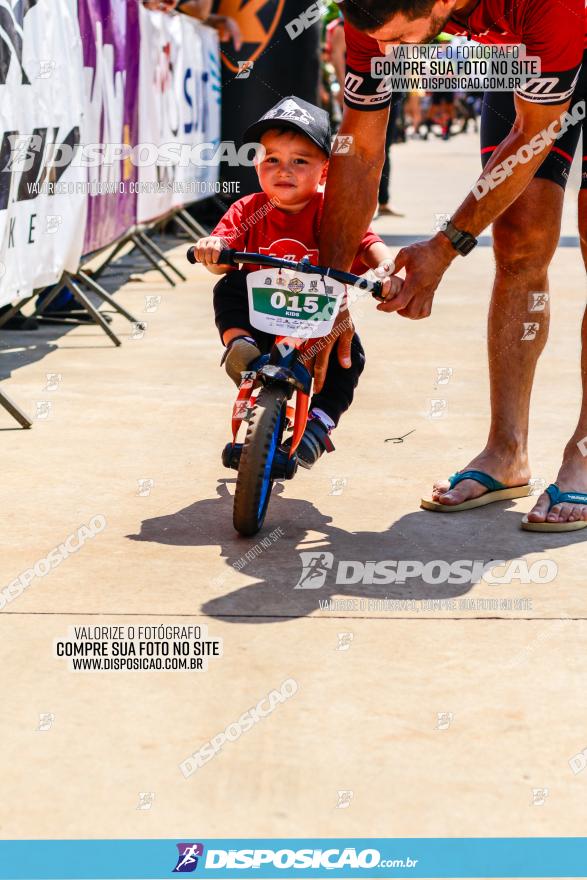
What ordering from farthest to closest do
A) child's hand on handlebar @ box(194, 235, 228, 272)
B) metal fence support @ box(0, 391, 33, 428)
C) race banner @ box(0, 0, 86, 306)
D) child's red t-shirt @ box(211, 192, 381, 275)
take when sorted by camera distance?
race banner @ box(0, 0, 86, 306) < metal fence support @ box(0, 391, 33, 428) < child's red t-shirt @ box(211, 192, 381, 275) < child's hand on handlebar @ box(194, 235, 228, 272)

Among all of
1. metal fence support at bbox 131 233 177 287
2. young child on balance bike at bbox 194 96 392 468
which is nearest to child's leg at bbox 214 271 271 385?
young child on balance bike at bbox 194 96 392 468

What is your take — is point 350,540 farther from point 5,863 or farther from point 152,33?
point 152,33

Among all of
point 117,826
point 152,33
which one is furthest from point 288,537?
point 152,33

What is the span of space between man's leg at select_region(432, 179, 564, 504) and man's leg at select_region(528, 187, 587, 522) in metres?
0.10

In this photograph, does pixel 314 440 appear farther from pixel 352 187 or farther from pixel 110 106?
pixel 110 106

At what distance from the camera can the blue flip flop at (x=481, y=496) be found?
4160 mm

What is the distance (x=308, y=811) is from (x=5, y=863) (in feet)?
1.69

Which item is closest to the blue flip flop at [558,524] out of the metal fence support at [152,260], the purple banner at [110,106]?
the purple banner at [110,106]

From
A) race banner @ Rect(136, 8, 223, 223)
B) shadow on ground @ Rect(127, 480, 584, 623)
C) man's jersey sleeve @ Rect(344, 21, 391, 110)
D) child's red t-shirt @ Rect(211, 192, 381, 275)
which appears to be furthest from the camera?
race banner @ Rect(136, 8, 223, 223)

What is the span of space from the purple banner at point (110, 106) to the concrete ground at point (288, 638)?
190 centimetres

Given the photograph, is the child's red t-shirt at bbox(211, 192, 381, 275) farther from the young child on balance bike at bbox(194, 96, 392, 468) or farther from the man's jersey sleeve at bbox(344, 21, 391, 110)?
the man's jersey sleeve at bbox(344, 21, 391, 110)

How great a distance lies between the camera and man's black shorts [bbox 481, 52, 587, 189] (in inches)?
165

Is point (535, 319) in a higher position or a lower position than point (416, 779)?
higher

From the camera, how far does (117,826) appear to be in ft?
7.28
